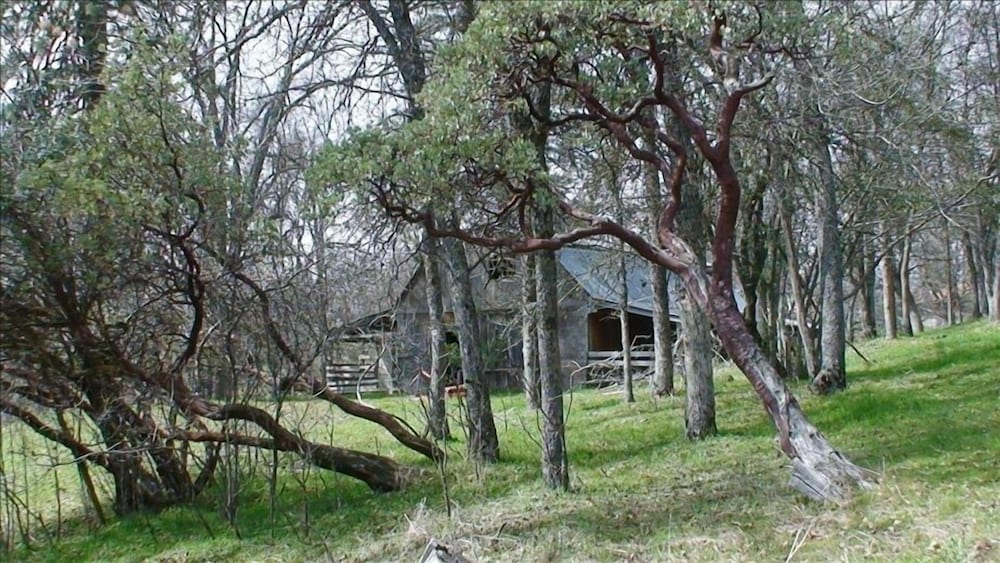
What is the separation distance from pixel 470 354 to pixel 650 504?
3.02m

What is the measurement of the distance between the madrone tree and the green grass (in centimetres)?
65

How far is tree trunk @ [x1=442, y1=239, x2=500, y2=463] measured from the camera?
8.89m

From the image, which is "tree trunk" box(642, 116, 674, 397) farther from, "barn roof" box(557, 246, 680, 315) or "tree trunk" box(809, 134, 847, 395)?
"tree trunk" box(809, 134, 847, 395)

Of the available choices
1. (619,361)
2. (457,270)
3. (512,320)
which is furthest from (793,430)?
(619,361)

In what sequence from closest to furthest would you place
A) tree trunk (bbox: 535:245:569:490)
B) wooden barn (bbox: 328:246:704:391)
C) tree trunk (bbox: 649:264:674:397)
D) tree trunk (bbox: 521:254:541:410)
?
1. tree trunk (bbox: 535:245:569:490)
2. tree trunk (bbox: 521:254:541:410)
3. wooden barn (bbox: 328:246:704:391)
4. tree trunk (bbox: 649:264:674:397)

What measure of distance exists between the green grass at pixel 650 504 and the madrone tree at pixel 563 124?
0.65 metres

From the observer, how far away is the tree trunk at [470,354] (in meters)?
8.89

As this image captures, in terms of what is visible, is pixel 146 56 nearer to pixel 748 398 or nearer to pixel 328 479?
pixel 328 479

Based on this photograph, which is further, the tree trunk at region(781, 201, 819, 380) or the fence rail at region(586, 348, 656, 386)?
the fence rail at region(586, 348, 656, 386)

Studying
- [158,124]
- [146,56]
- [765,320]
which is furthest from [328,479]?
[765,320]

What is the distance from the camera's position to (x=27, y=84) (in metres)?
7.01

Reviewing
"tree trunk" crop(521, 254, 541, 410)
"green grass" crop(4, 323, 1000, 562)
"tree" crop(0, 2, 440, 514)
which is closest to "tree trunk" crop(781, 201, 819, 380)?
"green grass" crop(4, 323, 1000, 562)

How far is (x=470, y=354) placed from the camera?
29.8 feet

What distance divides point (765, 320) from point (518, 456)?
7.76m
